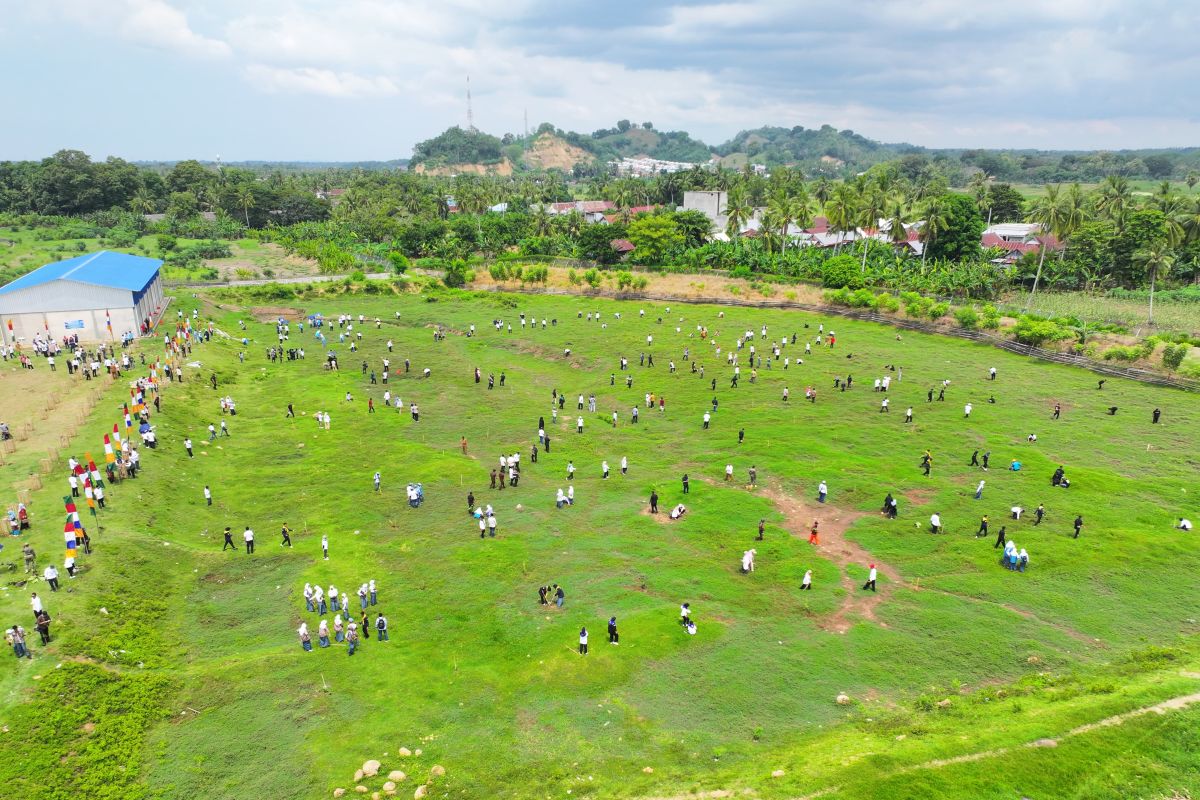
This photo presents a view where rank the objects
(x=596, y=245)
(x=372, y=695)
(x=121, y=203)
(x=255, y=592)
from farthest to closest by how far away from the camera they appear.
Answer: (x=121, y=203) < (x=596, y=245) < (x=255, y=592) < (x=372, y=695)

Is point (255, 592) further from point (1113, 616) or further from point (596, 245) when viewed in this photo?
point (596, 245)

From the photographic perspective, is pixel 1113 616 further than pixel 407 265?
No

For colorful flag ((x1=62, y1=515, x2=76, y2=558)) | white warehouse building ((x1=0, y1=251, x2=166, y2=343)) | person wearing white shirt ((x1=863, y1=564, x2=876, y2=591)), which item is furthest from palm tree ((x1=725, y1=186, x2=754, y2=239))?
colorful flag ((x1=62, y1=515, x2=76, y2=558))

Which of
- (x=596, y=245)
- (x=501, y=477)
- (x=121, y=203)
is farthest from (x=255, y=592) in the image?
(x=121, y=203)

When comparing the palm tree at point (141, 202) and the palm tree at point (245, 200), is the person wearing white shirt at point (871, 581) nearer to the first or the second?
the palm tree at point (245, 200)

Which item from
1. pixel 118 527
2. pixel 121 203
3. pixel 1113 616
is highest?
pixel 121 203

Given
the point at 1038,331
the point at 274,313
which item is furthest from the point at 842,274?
the point at 274,313

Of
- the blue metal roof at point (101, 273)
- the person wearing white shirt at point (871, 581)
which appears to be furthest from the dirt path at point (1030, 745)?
the blue metal roof at point (101, 273)
